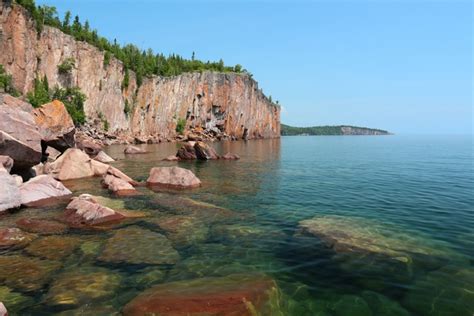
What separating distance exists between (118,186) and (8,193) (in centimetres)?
669

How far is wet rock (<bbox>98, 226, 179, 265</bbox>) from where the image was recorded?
36.1ft

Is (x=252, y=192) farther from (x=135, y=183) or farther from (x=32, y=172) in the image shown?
(x=32, y=172)

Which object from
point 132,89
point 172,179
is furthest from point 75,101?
point 172,179

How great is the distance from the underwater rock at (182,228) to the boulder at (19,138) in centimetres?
955

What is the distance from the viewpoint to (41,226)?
13953 mm

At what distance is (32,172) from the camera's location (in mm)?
22984

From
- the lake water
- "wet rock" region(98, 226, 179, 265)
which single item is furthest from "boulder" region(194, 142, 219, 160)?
"wet rock" region(98, 226, 179, 265)

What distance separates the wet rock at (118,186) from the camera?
21516 mm

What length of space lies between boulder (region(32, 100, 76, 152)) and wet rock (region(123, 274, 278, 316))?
894 inches

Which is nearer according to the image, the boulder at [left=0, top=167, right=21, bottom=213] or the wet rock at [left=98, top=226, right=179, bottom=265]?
the wet rock at [left=98, top=226, right=179, bottom=265]

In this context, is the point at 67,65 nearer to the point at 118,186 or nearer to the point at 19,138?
the point at 19,138

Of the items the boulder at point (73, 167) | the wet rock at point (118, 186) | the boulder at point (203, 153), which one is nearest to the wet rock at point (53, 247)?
the wet rock at point (118, 186)

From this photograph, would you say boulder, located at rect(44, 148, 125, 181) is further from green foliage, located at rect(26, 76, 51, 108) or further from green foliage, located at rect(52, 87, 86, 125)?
green foliage, located at rect(52, 87, 86, 125)

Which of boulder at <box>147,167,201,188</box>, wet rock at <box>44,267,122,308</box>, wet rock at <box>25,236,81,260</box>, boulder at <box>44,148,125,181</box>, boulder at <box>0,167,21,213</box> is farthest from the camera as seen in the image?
boulder at <box>44,148,125,181</box>
